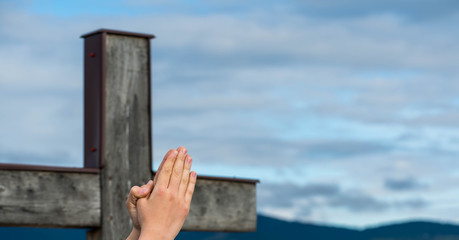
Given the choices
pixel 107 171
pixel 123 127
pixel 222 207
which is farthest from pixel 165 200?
pixel 222 207

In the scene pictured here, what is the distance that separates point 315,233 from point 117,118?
6379 inches

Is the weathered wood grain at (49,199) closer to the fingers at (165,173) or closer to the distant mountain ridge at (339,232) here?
the fingers at (165,173)

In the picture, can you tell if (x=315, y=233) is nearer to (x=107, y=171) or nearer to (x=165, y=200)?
(x=107, y=171)

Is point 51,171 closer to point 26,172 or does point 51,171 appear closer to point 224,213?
point 26,172

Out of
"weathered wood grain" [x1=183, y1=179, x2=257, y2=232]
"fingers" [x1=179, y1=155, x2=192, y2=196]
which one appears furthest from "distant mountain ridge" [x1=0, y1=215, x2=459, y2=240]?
"fingers" [x1=179, y1=155, x2=192, y2=196]

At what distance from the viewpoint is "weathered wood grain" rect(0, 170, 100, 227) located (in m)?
5.84

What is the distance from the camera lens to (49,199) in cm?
597

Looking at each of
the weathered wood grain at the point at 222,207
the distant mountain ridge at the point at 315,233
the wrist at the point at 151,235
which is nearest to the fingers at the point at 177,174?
the wrist at the point at 151,235

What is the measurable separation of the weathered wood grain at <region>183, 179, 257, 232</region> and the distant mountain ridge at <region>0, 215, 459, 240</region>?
423ft

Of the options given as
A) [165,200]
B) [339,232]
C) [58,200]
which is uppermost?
[58,200]

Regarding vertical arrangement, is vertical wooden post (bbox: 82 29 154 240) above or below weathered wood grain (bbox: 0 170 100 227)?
above

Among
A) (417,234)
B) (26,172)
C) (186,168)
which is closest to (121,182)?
(26,172)

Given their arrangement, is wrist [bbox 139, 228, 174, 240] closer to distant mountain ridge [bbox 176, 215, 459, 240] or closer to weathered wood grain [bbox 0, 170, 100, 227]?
weathered wood grain [bbox 0, 170, 100, 227]

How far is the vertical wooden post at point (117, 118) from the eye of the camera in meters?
6.23
